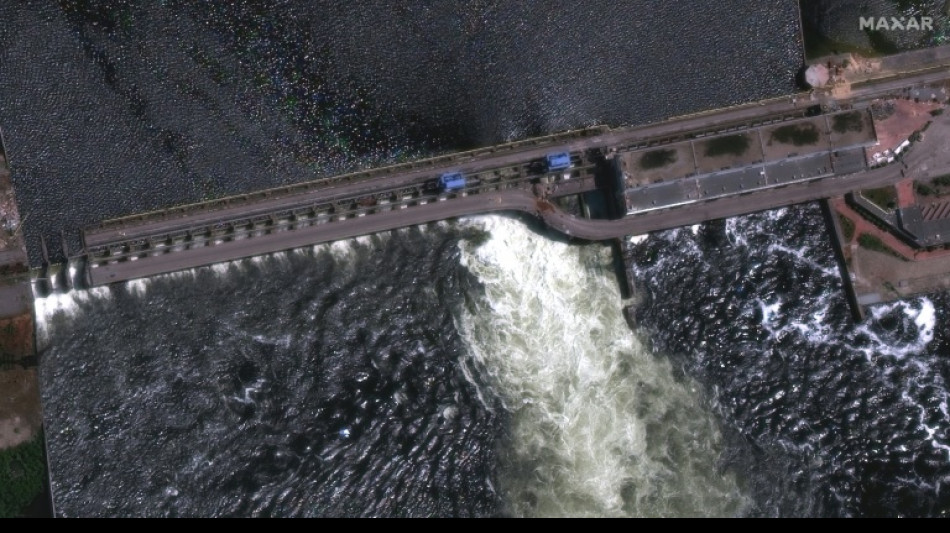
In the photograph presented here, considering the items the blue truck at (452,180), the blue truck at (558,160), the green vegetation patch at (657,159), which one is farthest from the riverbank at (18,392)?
the green vegetation patch at (657,159)

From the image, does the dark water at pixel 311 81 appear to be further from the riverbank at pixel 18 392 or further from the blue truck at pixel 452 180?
the blue truck at pixel 452 180

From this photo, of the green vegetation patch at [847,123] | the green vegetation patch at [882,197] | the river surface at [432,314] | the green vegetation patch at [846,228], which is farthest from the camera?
the green vegetation patch at [846,228]

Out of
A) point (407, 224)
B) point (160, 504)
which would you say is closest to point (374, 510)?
point (160, 504)

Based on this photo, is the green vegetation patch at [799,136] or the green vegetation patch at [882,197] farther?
the green vegetation patch at [882,197]

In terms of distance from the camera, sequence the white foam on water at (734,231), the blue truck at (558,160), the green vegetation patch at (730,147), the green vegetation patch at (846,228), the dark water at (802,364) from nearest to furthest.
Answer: the green vegetation patch at (730,147)
the dark water at (802,364)
the blue truck at (558,160)
the green vegetation patch at (846,228)
the white foam on water at (734,231)

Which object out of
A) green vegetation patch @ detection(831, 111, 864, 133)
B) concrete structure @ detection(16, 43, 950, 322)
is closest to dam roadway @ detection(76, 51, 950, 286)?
concrete structure @ detection(16, 43, 950, 322)

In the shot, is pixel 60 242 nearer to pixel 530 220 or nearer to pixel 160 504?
pixel 160 504

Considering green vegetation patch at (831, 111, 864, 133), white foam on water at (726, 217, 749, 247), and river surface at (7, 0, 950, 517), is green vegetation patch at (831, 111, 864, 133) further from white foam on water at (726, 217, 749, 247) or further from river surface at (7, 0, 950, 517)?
white foam on water at (726, 217, 749, 247)
